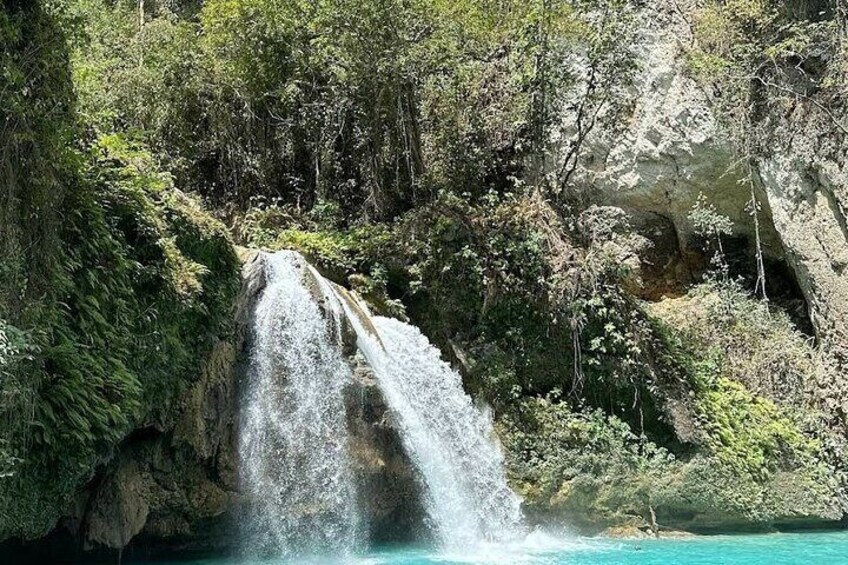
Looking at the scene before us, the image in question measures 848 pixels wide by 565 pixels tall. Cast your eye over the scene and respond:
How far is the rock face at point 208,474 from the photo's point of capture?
8.15 metres

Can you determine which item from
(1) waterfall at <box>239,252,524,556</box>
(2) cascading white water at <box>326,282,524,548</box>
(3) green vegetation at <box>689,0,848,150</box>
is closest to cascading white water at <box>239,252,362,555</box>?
(1) waterfall at <box>239,252,524,556</box>

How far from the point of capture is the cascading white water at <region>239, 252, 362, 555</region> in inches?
345

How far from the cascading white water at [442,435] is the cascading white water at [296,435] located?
72 centimetres

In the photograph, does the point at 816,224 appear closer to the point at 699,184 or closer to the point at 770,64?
the point at 699,184

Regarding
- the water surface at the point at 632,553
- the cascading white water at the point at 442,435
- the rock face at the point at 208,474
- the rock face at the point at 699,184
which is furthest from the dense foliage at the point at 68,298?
the rock face at the point at 699,184

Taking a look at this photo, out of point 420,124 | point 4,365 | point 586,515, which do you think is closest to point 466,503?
point 586,515

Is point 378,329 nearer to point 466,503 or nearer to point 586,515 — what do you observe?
point 466,503

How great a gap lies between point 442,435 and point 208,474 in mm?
3044

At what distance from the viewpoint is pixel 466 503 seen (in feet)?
32.6

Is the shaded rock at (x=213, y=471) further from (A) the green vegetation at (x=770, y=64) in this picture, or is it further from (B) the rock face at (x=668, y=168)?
(A) the green vegetation at (x=770, y=64)

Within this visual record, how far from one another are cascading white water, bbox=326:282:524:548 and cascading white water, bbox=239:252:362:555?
72 cm

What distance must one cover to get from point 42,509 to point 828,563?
765 cm

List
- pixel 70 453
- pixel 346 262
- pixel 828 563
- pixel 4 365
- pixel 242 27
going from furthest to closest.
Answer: pixel 242 27
pixel 346 262
pixel 828 563
pixel 70 453
pixel 4 365

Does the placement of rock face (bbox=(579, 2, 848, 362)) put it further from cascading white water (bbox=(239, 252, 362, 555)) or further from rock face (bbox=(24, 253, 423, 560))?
cascading white water (bbox=(239, 252, 362, 555))
